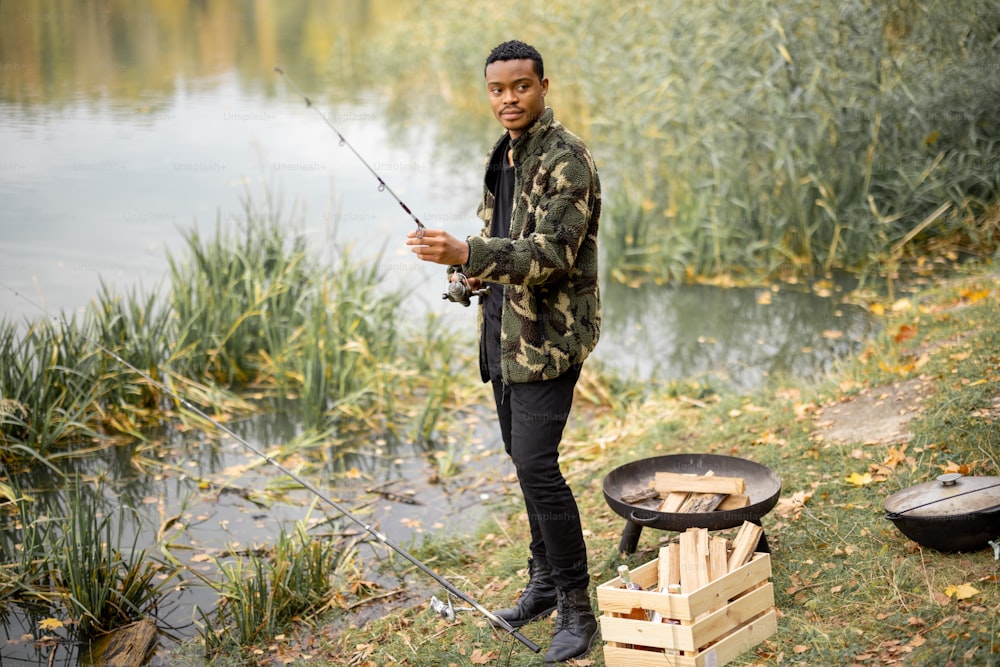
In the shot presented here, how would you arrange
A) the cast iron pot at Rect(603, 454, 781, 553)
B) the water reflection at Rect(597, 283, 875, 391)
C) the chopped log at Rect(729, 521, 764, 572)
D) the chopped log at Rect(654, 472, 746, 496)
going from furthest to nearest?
the water reflection at Rect(597, 283, 875, 391), the chopped log at Rect(654, 472, 746, 496), the cast iron pot at Rect(603, 454, 781, 553), the chopped log at Rect(729, 521, 764, 572)

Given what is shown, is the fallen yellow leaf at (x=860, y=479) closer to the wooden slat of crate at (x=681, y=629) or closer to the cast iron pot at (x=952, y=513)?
the cast iron pot at (x=952, y=513)

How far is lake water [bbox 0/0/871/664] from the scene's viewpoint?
720 cm

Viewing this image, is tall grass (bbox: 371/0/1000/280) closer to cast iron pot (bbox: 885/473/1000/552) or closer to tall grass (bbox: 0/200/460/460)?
tall grass (bbox: 0/200/460/460)

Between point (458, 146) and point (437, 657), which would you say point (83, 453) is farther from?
Result: point (458, 146)

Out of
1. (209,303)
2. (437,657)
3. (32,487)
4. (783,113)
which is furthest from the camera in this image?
(783,113)

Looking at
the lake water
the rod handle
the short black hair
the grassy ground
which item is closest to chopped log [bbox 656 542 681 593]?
the grassy ground

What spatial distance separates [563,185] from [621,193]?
19.8 feet

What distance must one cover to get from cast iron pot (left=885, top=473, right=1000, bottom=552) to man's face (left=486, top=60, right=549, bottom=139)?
1.92m

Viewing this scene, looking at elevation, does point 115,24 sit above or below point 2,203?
above

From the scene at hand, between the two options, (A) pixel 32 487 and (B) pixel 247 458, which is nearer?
(A) pixel 32 487

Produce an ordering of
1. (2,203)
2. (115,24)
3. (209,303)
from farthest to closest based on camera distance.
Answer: (115,24), (2,203), (209,303)

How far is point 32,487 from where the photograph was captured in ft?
18.3

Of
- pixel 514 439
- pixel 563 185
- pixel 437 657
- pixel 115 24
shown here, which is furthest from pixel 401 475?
pixel 115 24

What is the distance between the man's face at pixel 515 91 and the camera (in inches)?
127
